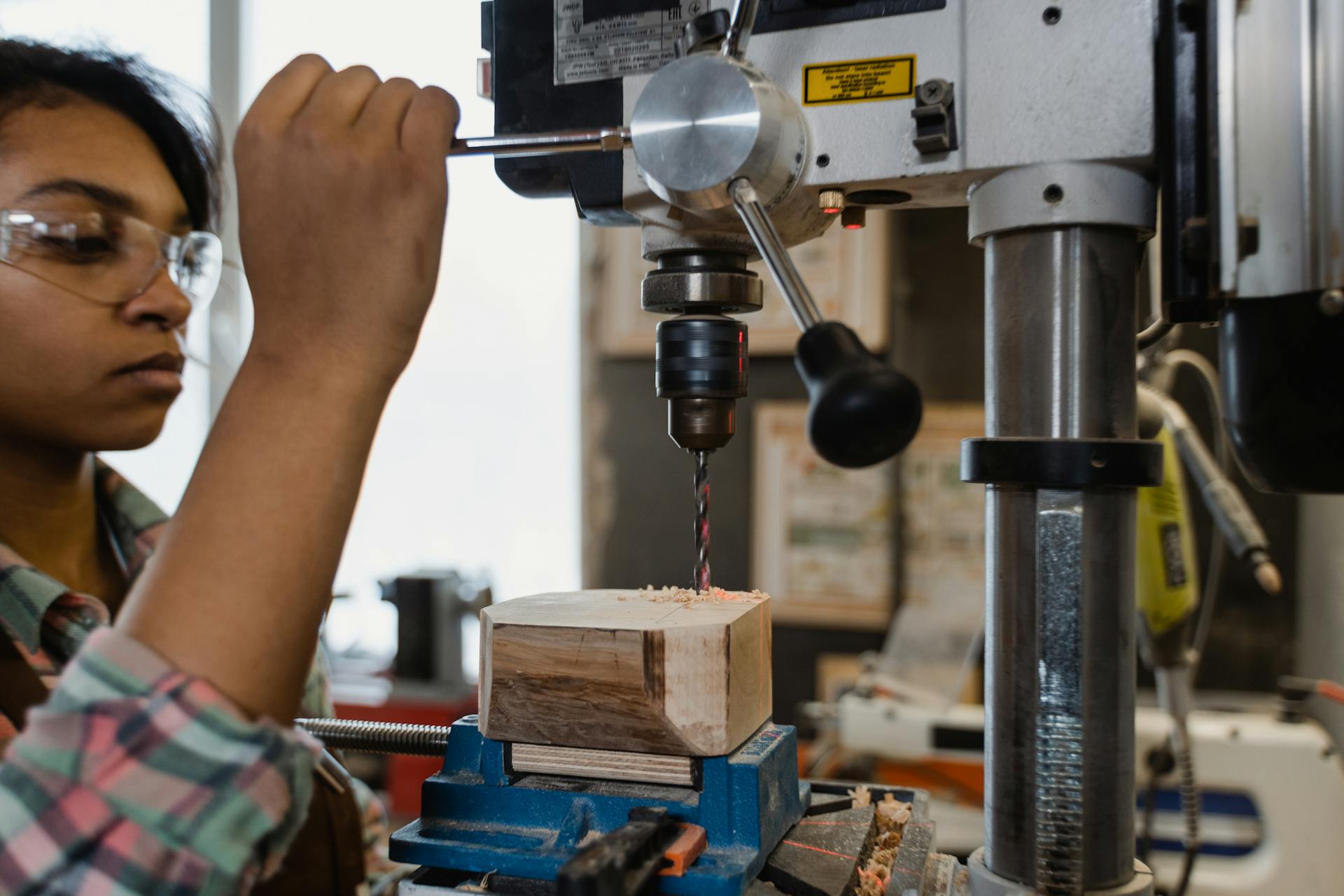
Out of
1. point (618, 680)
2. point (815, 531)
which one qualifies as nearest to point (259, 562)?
point (618, 680)

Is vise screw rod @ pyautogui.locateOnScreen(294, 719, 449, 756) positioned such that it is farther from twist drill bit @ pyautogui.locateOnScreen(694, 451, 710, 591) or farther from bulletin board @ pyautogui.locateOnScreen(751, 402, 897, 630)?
bulletin board @ pyautogui.locateOnScreen(751, 402, 897, 630)

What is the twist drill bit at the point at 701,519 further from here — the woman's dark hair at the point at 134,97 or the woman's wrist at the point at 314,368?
the woman's dark hair at the point at 134,97

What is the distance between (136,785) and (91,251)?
0.60 meters

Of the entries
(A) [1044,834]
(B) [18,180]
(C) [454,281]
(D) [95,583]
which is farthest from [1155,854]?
(C) [454,281]

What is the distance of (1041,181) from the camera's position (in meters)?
0.53

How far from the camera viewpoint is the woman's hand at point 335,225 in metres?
0.49

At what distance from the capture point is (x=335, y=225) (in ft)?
1.63

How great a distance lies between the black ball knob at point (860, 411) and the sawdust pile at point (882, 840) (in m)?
0.29

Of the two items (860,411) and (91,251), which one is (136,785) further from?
(91,251)

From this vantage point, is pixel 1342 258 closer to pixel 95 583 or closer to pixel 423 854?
pixel 423 854

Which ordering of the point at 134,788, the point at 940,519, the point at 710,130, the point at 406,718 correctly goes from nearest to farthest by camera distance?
the point at 134,788 → the point at 710,130 → the point at 406,718 → the point at 940,519

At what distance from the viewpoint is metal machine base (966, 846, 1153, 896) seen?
521 millimetres

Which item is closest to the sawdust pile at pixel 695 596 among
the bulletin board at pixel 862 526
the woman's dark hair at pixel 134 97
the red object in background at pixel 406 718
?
the woman's dark hair at pixel 134 97

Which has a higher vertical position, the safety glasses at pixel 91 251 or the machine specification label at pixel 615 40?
the machine specification label at pixel 615 40
